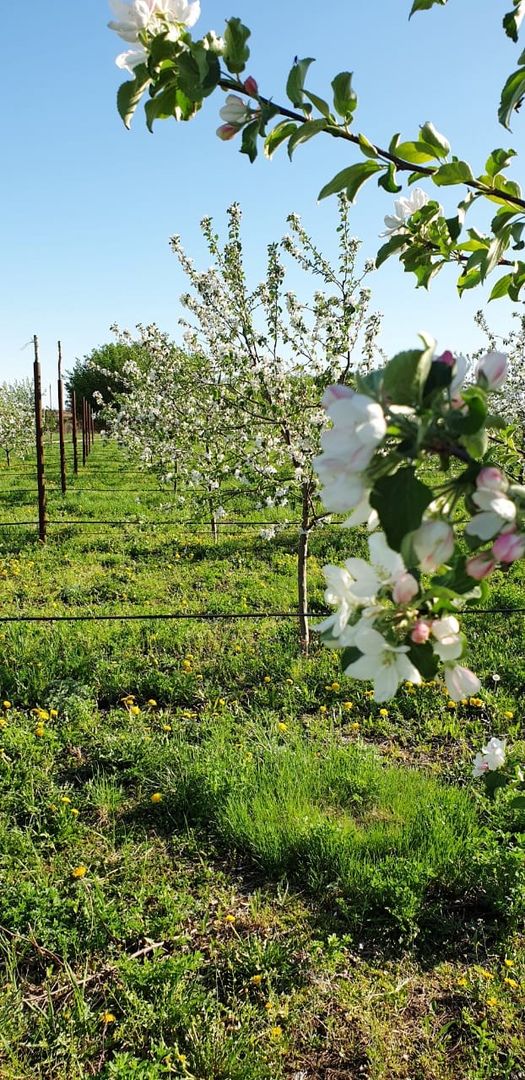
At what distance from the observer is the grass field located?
7.19 ft

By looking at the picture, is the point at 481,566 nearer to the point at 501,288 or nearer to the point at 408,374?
the point at 408,374

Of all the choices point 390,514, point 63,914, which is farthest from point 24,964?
point 390,514

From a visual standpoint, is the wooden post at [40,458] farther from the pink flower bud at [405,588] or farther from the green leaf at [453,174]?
the pink flower bud at [405,588]

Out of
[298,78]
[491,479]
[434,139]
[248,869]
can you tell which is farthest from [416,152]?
[248,869]

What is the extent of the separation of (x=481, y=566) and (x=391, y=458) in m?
0.15

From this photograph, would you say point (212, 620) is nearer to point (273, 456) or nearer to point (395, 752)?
point (273, 456)

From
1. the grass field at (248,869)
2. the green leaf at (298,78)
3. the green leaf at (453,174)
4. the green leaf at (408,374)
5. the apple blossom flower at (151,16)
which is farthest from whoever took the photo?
the grass field at (248,869)

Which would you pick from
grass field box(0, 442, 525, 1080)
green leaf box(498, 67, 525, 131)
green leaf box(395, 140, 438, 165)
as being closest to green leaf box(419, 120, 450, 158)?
green leaf box(395, 140, 438, 165)

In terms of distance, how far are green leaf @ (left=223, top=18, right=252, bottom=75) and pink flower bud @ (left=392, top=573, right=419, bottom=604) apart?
70 centimetres

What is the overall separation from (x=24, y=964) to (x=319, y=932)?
3.41 feet

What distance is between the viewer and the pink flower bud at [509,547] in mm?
617

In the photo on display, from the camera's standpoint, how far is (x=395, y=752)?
3.85 m

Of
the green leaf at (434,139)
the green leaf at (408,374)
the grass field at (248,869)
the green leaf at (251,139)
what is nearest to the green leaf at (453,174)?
the green leaf at (434,139)

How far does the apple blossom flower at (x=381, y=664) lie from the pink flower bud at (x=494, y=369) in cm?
25
